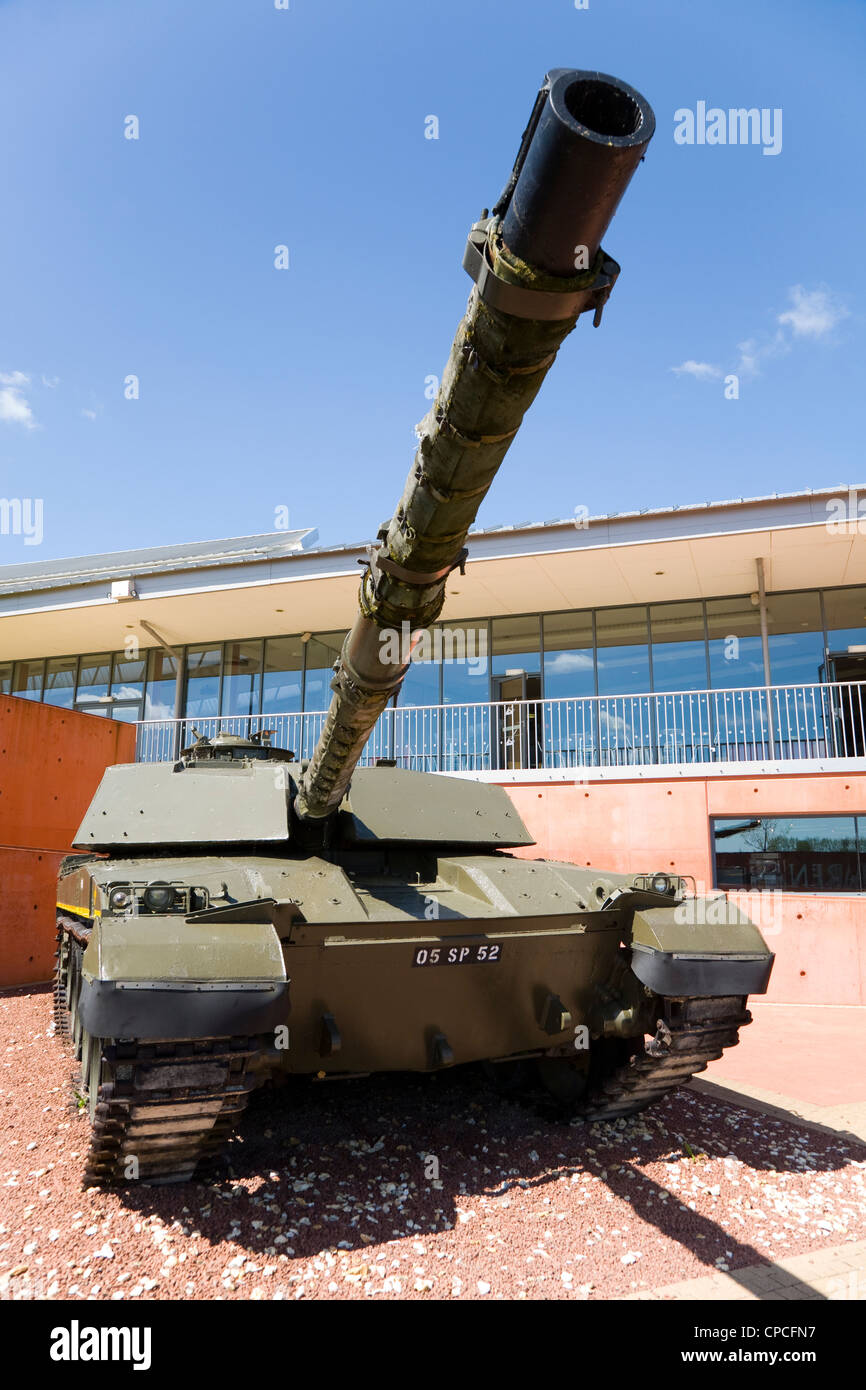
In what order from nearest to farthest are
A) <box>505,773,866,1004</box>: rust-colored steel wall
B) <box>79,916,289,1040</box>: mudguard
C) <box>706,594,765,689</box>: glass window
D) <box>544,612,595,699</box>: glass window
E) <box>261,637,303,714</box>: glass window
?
1. <box>79,916,289,1040</box>: mudguard
2. <box>505,773,866,1004</box>: rust-colored steel wall
3. <box>706,594,765,689</box>: glass window
4. <box>544,612,595,699</box>: glass window
5. <box>261,637,303,714</box>: glass window

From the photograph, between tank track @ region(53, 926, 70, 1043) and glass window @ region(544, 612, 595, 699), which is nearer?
tank track @ region(53, 926, 70, 1043)

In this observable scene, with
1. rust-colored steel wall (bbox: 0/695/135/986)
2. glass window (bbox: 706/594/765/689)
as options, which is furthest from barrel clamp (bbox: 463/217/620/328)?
glass window (bbox: 706/594/765/689)

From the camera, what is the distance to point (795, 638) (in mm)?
16656

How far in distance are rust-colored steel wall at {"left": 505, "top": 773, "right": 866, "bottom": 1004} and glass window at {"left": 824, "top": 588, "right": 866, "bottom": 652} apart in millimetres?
4491

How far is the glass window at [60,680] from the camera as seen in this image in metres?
21.4

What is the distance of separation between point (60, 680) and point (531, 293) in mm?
20896

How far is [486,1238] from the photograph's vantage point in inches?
186

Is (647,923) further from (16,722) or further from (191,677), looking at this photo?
(191,677)

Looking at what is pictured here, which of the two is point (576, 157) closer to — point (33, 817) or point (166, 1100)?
point (166, 1100)

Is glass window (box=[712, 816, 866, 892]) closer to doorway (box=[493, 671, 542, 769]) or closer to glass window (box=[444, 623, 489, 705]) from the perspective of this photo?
doorway (box=[493, 671, 542, 769])

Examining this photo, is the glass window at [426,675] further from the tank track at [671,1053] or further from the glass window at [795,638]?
the tank track at [671,1053]

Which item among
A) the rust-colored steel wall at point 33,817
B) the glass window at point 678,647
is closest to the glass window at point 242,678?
the rust-colored steel wall at point 33,817

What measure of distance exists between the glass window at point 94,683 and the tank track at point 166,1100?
17.2 m

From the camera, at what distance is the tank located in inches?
104
